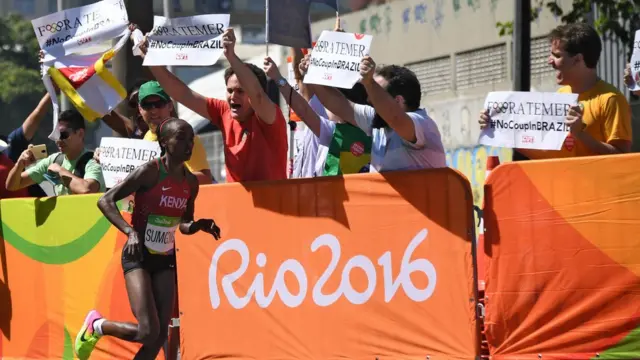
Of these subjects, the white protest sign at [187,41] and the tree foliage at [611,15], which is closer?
the white protest sign at [187,41]

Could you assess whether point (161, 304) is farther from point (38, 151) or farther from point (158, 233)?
point (38, 151)

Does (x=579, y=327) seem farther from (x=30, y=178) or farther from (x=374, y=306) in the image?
(x=30, y=178)

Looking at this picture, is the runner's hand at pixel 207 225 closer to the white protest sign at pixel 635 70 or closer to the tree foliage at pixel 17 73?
the white protest sign at pixel 635 70

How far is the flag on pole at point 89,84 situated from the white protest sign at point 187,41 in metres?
1.16

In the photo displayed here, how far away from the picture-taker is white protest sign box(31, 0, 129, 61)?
9.48 meters

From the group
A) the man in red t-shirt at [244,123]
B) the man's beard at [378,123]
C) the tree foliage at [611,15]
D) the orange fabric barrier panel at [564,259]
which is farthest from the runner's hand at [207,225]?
the tree foliage at [611,15]

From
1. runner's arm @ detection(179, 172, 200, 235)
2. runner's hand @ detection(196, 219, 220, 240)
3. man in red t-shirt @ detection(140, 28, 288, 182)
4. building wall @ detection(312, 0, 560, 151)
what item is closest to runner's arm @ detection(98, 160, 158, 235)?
runner's arm @ detection(179, 172, 200, 235)

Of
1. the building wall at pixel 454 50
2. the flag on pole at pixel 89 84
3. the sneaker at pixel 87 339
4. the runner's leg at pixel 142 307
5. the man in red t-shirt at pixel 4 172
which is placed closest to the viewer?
the runner's leg at pixel 142 307

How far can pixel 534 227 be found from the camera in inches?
289

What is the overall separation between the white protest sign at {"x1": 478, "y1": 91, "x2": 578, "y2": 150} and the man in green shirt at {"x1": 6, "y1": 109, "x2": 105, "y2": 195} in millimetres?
3581

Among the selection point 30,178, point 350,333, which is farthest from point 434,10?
point 350,333

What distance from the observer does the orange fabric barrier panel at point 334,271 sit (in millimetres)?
7570

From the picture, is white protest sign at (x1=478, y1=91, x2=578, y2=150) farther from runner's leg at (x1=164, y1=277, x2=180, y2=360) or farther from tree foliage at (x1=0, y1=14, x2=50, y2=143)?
tree foliage at (x1=0, y1=14, x2=50, y2=143)

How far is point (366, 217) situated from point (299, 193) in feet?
1.83
